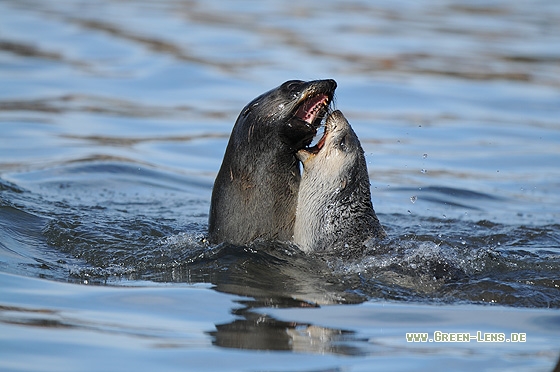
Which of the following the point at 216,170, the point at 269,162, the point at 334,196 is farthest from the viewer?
the point at 216,170

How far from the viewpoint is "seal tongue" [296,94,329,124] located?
6.41m

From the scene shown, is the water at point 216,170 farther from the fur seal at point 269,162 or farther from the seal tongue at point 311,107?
the seal tongue at point 311,107

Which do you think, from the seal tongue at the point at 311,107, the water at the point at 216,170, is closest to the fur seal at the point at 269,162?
the seal tongue at the point at 311,107

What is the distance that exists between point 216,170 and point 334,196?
165 inches

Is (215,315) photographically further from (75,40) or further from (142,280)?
(75,40)

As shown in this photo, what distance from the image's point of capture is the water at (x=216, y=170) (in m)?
4.86

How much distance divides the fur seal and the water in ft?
0.64

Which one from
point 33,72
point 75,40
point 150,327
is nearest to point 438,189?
point 150,327

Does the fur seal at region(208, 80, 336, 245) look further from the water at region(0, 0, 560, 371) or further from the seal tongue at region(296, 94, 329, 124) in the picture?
the water at region(0, 0, 560, 371)

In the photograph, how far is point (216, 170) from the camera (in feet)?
34.1

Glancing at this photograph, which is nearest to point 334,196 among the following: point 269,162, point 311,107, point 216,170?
point 269,162

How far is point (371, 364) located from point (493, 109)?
30.6 feet

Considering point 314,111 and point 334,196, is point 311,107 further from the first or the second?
point 334,196

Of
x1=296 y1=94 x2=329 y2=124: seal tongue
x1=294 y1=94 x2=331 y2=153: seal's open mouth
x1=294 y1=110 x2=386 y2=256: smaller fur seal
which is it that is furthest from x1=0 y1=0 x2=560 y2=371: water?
x1=296 y1=94 x2=329 y2=124: seal tongue
